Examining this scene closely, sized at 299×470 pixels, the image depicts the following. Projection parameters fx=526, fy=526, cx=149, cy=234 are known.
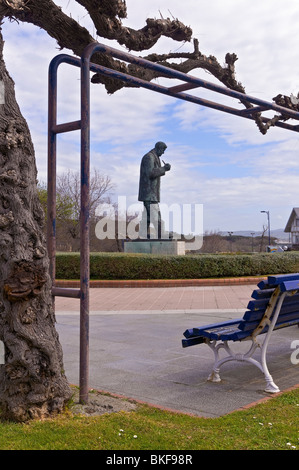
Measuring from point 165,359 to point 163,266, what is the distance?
9158 millimetres

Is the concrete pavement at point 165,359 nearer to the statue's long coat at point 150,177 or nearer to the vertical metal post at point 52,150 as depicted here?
the vertical metal post at point 52,150

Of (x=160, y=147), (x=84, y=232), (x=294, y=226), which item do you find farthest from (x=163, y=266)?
(x=294, y=226)

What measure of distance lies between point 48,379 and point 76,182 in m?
31.3

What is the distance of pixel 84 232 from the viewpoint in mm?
3795

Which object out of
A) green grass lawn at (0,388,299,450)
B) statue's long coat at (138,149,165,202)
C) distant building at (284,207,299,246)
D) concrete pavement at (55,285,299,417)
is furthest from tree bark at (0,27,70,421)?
distant building at (284,207,299,246)

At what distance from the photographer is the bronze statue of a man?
17.7 meters

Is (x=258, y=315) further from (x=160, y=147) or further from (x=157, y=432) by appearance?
(x=160, y=147)

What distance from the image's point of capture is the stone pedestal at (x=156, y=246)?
17797mm

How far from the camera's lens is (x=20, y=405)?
333 centimetres

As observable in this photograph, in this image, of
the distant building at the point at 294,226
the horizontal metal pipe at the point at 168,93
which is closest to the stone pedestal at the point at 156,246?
the horizontal metal pipe at the point at 168,93

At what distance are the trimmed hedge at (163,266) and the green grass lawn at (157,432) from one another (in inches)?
434

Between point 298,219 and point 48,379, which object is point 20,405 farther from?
point 298,219

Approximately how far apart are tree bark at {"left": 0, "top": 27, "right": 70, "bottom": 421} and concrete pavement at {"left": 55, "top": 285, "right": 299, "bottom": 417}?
1.01 meters
